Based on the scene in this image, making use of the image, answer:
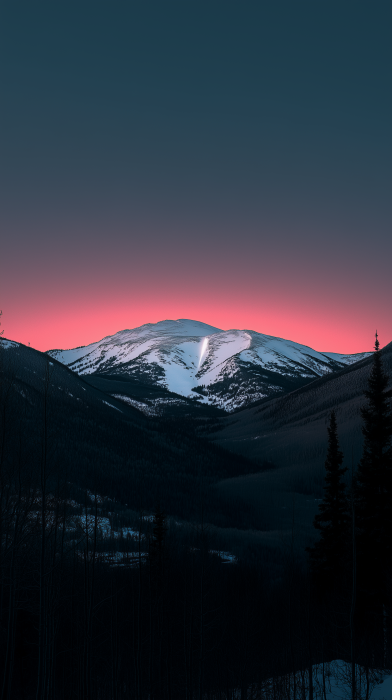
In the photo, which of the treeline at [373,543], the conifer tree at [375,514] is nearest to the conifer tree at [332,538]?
the treeline at [373,543]

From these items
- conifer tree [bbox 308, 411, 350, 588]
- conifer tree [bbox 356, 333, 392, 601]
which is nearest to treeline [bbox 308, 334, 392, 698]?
conifer tree [bbox 356, 333, 392, 601]

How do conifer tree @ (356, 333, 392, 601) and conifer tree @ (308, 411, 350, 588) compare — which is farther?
conifer tree @ (308, 411, 350, 588)

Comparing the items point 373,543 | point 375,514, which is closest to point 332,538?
point 373,543

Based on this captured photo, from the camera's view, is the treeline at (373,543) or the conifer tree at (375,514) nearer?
the treeline at (373,543)

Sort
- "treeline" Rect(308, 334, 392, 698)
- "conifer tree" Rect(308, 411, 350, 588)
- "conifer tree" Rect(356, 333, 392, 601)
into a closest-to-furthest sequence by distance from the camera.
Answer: "treeline" Rect(308, 334, 392, 698), "conifer tree" Rect(356, 333, 392, 601), "conifer tree" Rect(308, 411, 350, 588)

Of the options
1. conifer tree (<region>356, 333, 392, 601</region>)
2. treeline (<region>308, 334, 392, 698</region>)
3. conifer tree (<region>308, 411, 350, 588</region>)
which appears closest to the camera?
treeline (<region>308, 334, 392, 698</region>)

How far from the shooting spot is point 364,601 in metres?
32.1

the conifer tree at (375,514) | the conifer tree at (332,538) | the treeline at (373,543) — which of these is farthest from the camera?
the conifer tree at (332,538)

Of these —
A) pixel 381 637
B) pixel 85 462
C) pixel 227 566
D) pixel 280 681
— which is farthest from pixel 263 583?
pixel 85 462

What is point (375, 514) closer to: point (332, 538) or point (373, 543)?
point (373, 543)

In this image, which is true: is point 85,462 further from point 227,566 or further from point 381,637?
point 381,637

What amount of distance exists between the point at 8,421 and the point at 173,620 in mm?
41619

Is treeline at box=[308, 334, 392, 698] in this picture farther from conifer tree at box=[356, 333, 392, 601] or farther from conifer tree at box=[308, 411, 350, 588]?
conifer tree at box=[308, 411, 350, 588]

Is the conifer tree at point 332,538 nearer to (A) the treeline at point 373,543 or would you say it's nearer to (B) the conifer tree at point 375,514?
(A) the treeline at point 373,543
